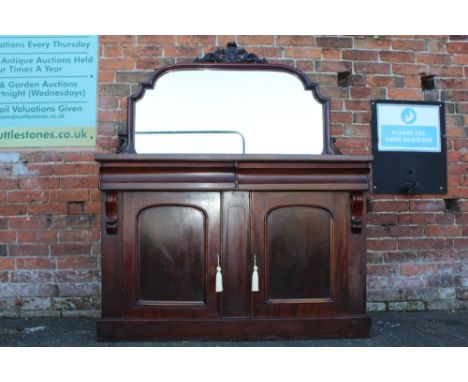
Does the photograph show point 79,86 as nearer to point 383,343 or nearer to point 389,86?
point 389,86

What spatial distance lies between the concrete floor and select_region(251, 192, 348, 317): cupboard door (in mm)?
234

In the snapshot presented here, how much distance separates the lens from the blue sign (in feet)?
10.7

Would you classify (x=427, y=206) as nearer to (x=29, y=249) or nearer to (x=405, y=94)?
(x=405, y=94)

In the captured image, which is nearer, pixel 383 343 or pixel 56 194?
pixel 383 343

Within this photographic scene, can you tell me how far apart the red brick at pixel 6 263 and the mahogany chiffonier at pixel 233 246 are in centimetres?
106

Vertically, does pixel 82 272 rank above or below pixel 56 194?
below

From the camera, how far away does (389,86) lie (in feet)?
10.8

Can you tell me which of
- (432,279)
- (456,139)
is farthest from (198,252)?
(456,139)

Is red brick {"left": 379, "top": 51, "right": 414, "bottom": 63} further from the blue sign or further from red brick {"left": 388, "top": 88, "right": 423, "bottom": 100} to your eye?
the blue sign

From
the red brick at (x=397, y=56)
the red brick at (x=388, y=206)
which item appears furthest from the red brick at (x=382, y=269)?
the red brick at (x=397, y=56)

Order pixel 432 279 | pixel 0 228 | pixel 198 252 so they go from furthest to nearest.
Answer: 1. pixel 432 279
2. pixel 0 228
3. pixel 198 252

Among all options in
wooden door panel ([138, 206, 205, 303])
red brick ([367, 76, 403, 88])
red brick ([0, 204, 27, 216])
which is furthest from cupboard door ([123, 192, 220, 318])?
red brick ([367, 76, 403, 88])

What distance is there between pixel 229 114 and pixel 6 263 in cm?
193

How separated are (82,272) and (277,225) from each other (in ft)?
5.01
